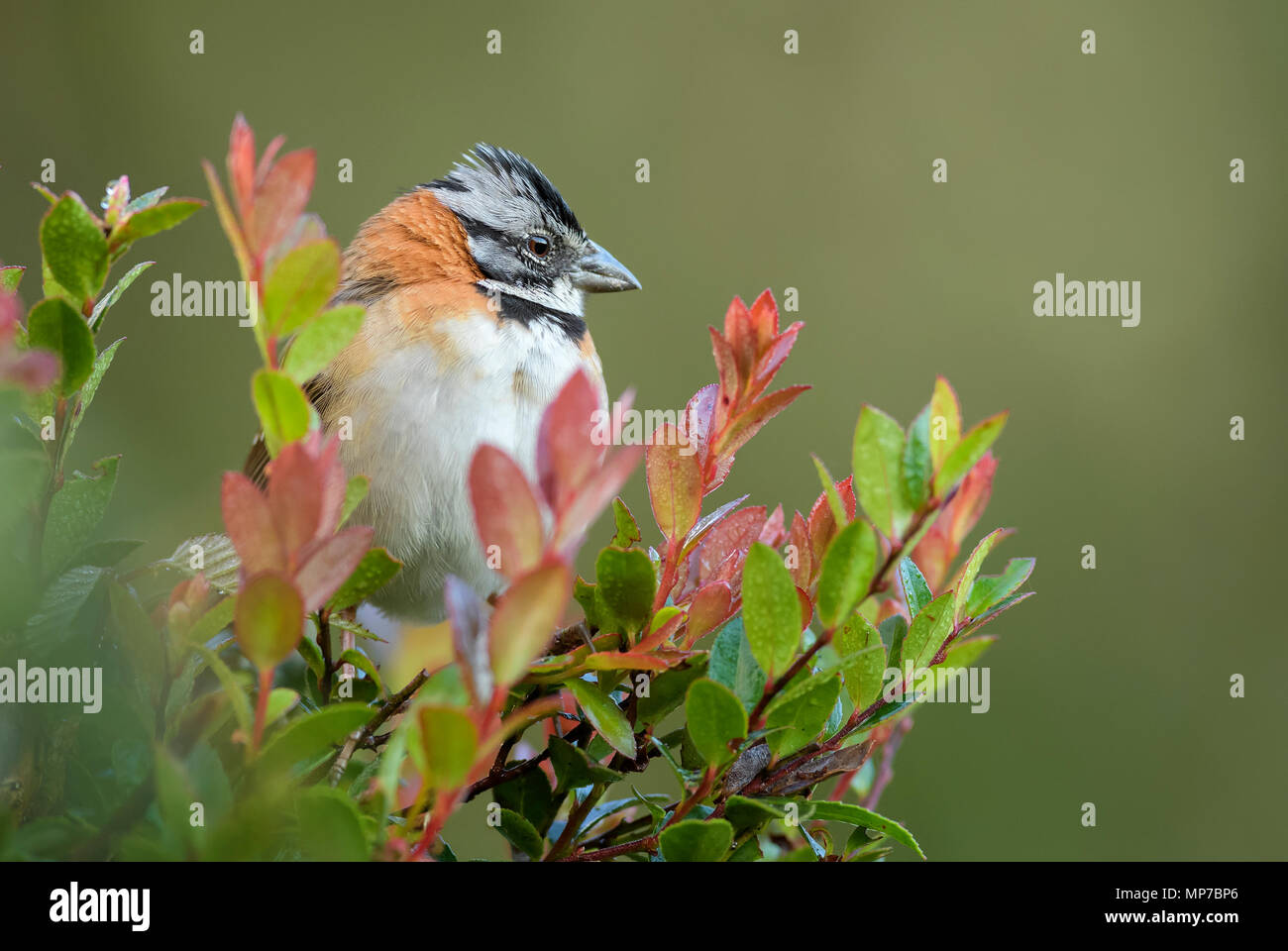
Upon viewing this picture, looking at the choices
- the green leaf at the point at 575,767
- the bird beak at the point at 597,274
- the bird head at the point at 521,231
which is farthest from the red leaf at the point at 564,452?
the bird beak at the point at 597,274

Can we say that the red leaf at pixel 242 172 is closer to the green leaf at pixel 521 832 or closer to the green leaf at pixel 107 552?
the green leaf at pixel 107 552

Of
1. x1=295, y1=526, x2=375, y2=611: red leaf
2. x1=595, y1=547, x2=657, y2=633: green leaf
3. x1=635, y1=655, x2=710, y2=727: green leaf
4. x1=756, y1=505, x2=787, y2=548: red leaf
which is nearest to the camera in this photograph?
x1=295, y1=526, x2=375, y2=611: red leaf

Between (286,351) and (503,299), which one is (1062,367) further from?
(286,351)

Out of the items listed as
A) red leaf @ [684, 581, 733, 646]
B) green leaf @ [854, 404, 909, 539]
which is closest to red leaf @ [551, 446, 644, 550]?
green leaf @ [854, 404, 909, 539]

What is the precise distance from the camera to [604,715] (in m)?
0.96

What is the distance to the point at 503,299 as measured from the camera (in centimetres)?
244

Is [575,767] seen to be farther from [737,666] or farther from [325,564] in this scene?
[325,564]

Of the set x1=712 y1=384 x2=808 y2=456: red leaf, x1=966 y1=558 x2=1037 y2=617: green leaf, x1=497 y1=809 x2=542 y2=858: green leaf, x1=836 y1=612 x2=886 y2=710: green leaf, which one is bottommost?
x1=497 y1=809 x2=542 y2=858: green leaf

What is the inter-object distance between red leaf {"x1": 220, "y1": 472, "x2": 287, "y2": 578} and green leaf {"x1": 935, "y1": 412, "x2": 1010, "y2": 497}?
45 centimetres

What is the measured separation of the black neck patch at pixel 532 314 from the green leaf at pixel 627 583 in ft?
4.64

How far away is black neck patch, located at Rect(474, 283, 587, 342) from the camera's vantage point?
7.83 ft

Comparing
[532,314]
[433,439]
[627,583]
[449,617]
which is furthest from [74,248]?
[532,314]

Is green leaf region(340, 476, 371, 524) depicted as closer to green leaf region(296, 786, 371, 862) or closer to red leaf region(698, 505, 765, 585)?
green leaf region(296, 786, 371, 862)

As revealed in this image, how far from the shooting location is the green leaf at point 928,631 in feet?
3.28
